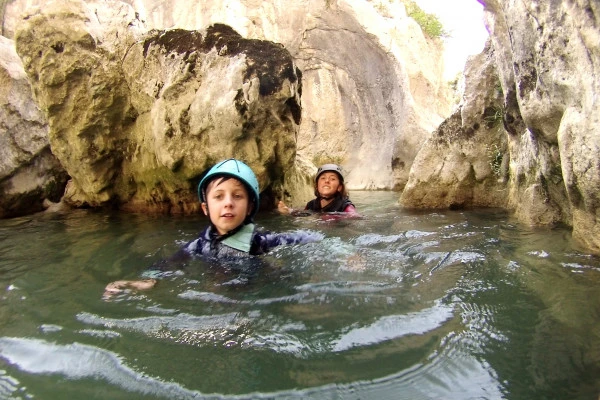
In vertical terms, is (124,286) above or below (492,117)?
below

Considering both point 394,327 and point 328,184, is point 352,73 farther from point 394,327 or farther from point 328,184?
point 394,327

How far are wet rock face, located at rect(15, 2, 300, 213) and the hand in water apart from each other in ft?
11.2

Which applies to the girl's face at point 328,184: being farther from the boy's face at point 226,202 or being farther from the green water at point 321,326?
the boy's face at point 226,202

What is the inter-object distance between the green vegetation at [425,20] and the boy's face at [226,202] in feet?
78.2

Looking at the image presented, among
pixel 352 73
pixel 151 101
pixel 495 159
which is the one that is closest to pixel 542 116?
pixel 495 159

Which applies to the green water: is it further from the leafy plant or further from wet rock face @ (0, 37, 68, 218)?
wet rock face @ (0, 37, 68, 218)

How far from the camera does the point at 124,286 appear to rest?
123 inches

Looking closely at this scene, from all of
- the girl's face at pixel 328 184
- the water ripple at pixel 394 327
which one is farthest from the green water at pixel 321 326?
the girl's face at pixel 328 184

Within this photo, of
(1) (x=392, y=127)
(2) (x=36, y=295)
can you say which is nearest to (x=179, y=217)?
(2) (x=36, y=295)

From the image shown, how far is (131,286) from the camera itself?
3.13 meters

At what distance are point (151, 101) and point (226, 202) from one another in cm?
412

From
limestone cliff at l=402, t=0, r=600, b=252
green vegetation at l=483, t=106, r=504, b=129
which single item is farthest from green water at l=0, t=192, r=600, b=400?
green vegetation at l=483, t=106, r=504, b=129

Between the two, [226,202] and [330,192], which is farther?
[330,192]

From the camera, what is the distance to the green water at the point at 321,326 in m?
1.79
